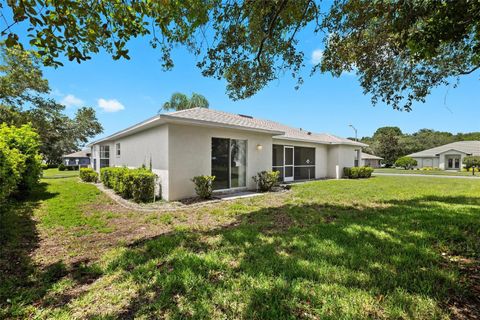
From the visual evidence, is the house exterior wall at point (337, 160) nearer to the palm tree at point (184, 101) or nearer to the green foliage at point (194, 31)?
the green foliage at point (194, 31)

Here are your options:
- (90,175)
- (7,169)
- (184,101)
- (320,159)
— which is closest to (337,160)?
(320,159)

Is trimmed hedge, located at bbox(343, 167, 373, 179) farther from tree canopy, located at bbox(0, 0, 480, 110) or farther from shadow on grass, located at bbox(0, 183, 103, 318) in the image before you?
shadow on grass, located at bbox(0, 183, 103, 318)

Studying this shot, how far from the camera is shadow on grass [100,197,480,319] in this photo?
7.35 feet

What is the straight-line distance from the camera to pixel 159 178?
8336 mm

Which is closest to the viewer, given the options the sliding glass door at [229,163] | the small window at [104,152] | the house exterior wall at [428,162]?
the sliding glass door at [229,163]

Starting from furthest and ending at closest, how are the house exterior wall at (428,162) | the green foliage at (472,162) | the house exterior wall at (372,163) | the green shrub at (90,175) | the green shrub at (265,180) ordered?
the house exterior wall at (372,163), the house exterior wall at (428,162), the green foliage at (472,162), the green shrub at (90,175), the green shrub at (265,180)

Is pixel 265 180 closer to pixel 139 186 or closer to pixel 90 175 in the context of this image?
pixel 139 186

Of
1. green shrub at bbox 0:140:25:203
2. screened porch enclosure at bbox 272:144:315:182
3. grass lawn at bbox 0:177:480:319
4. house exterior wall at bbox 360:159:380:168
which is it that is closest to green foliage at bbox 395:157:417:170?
house exterior wall at bbox 360:159:380:168

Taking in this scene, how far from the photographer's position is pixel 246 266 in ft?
10.1

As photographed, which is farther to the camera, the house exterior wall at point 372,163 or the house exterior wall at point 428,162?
the house exterior wall at point 372,163

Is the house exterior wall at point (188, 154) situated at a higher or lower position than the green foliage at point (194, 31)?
lower

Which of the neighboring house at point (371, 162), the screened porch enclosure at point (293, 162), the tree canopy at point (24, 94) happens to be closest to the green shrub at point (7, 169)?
the tree canopy at point (24, 94)

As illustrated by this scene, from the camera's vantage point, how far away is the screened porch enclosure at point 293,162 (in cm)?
1346

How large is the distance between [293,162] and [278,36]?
31.9 feet
